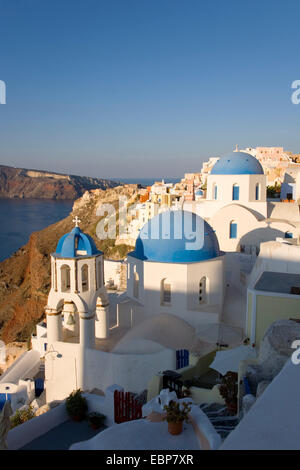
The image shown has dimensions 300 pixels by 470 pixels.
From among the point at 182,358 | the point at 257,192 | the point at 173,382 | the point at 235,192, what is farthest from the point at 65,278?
the point at 257,192

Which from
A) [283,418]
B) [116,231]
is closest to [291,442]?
[283,418]

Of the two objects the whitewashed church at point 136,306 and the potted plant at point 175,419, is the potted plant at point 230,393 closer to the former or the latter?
the potted plant at point 175,419

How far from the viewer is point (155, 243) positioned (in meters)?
13.8

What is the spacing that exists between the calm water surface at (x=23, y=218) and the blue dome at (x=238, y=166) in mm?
50003

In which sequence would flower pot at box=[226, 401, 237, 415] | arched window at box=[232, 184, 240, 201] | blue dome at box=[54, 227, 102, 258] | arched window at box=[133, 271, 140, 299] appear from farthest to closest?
arched window at box=[232, 184, 240, 201] < arched window at box=[133, 271, 140, 299] < blue dome at box=[54, 227, 102, 258] < flower pot at box=[226, 401, 237, 415]

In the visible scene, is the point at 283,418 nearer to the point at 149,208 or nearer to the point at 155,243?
the point at 155,243

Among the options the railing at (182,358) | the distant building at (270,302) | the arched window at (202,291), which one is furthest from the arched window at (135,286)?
the distant building at (270,302)

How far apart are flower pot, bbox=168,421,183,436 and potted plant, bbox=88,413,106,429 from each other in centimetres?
420

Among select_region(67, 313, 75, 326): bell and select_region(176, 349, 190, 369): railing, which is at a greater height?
select_region(67, 313, 75, 326): bell

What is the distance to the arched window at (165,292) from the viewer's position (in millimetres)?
13633

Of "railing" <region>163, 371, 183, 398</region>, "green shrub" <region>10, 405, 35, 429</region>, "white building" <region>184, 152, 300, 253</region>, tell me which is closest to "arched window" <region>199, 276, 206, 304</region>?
"railing" <region>163, 371, 183, 398</region>

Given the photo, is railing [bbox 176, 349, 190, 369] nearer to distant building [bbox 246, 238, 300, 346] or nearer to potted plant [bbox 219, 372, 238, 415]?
distant building [bbox 246, 238, 300, 346]

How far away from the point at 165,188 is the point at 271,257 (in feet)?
156

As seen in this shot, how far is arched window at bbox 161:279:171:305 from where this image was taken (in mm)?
13633
